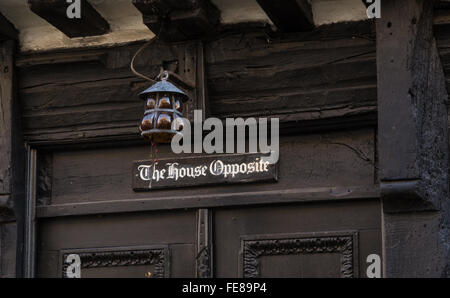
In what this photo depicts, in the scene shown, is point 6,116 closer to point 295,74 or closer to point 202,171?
point 202,171

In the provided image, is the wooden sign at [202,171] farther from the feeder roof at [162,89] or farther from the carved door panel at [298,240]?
the feeder roof at [162,89]

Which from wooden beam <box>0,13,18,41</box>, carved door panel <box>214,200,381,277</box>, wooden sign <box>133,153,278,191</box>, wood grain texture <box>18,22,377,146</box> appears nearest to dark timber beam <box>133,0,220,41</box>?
wood grain texture <box>18,22,377,146</box>

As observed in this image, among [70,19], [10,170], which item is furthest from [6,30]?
[10,170]

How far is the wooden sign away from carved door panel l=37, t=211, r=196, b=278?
0.66 feet

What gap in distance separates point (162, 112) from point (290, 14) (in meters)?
0.95

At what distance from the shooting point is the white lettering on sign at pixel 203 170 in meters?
6.73

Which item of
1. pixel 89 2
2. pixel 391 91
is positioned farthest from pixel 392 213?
pixel 89 2

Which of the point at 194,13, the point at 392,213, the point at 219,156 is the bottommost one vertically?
the point at 392,213

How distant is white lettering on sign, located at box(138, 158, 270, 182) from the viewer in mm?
6730

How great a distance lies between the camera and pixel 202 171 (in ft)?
22.4
